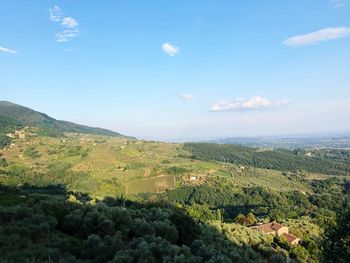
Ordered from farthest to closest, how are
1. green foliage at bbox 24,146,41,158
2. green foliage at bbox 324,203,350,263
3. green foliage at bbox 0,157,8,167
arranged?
green foliage at bbox 24,146,41,158 < green foliage at bbox 0,157,8,167 < green foliage at bbox 324,203,350,263

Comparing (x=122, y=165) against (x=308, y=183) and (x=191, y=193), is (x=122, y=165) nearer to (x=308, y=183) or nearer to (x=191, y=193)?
(x=191, y=193)

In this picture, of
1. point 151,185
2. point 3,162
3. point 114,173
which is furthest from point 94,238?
point 3,162

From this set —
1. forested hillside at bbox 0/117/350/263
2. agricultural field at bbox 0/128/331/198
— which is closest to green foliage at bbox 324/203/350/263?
forested hillside at bbox 0/117/350/263

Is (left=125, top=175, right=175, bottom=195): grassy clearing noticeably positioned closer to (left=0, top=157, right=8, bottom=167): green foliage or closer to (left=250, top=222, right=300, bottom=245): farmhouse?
(left=0, top=157, right=8, bottom=167): green foliage

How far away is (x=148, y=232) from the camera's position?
23.4 meters

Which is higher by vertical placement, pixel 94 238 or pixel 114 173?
pixel 94 238

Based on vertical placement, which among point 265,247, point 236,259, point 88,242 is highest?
point 88,242

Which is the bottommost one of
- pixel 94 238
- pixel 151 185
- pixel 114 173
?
pixel 151 185

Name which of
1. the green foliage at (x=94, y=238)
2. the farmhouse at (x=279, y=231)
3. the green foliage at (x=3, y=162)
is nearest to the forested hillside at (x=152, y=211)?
the green foliage at (x=94, y=238)

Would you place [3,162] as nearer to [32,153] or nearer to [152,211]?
[32,153]

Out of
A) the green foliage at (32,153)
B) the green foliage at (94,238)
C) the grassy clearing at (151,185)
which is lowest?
the grassy clearing at (151,185)

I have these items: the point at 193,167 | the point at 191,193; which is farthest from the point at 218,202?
the point at 193,167

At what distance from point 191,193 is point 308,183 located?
2850 inches

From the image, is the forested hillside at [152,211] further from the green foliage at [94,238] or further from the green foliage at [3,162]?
the green foliage at [3,162]
